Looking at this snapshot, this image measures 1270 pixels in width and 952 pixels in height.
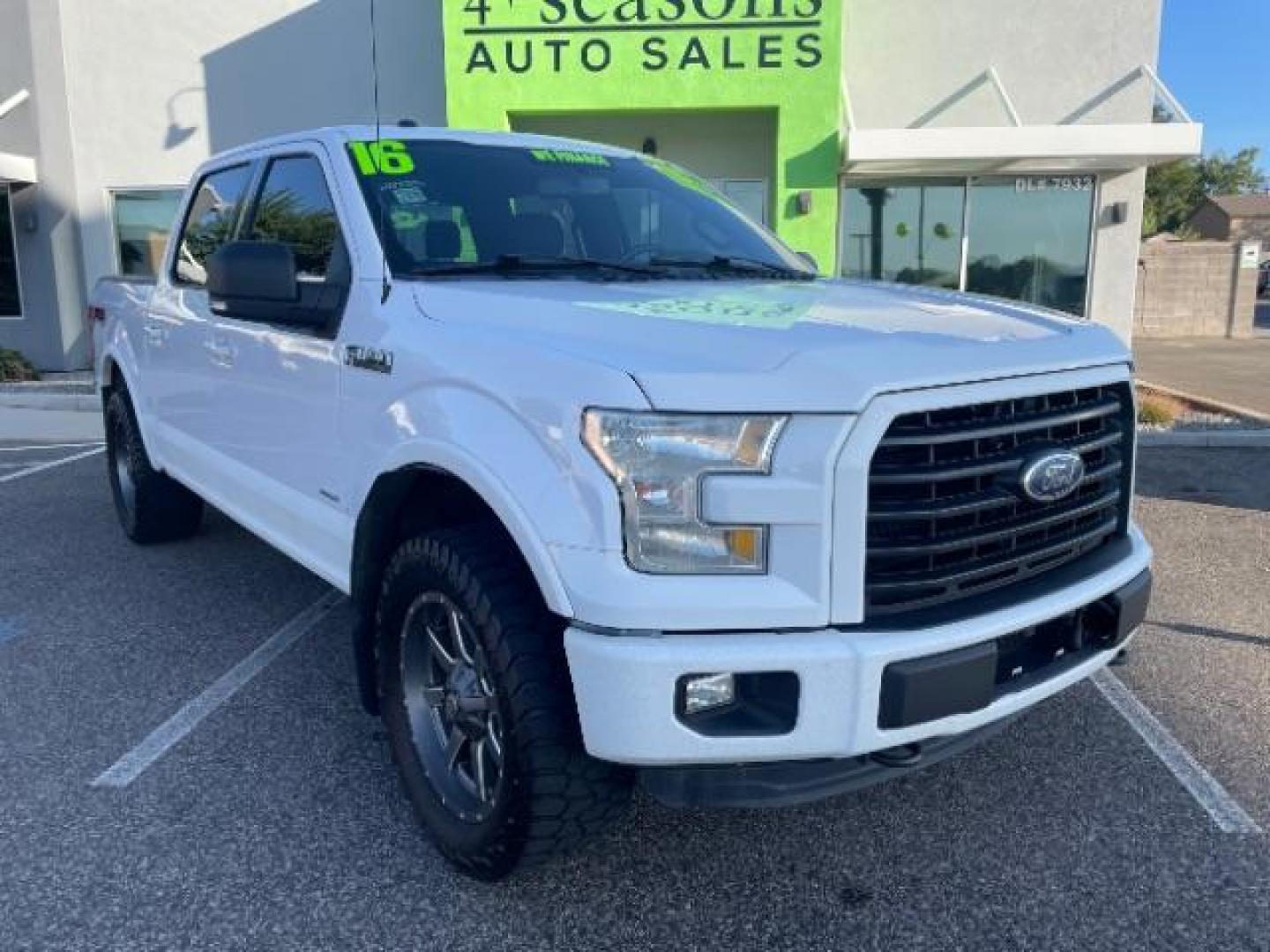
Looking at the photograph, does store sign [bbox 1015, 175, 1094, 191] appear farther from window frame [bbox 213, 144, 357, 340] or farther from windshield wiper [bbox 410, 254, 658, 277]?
windshield wiper [bbox 410, 254, 658, 277]

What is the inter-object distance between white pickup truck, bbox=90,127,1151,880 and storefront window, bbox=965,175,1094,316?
11.2 metres

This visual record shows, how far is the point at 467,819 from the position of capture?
2746 millimetres

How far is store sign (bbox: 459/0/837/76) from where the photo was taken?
11.8 meters

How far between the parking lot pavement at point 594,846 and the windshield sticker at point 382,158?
1880 millimetres

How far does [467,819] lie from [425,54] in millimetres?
12540

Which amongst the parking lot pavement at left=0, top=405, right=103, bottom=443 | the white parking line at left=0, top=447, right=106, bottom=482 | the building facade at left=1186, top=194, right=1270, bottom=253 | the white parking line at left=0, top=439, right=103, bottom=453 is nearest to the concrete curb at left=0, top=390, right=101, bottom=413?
the parking lot pavement at left=0, top=405, right=103, bottom=443

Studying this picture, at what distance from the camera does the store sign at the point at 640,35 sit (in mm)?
11773

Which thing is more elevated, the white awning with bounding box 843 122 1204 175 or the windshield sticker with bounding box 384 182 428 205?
the white awning with bounding box 843 122 1204 175

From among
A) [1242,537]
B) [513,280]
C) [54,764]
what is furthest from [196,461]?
[1242,537]

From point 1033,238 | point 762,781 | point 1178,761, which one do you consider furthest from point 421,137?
point 1033,238

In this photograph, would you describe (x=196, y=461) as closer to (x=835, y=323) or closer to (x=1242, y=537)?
(x=835, y=323)

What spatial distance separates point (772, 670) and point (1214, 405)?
10.4 m

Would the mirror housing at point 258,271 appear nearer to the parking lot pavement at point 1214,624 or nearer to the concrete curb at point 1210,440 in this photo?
the parking lot pavement at point 1214,624

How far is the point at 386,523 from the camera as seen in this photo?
3.10 meters
